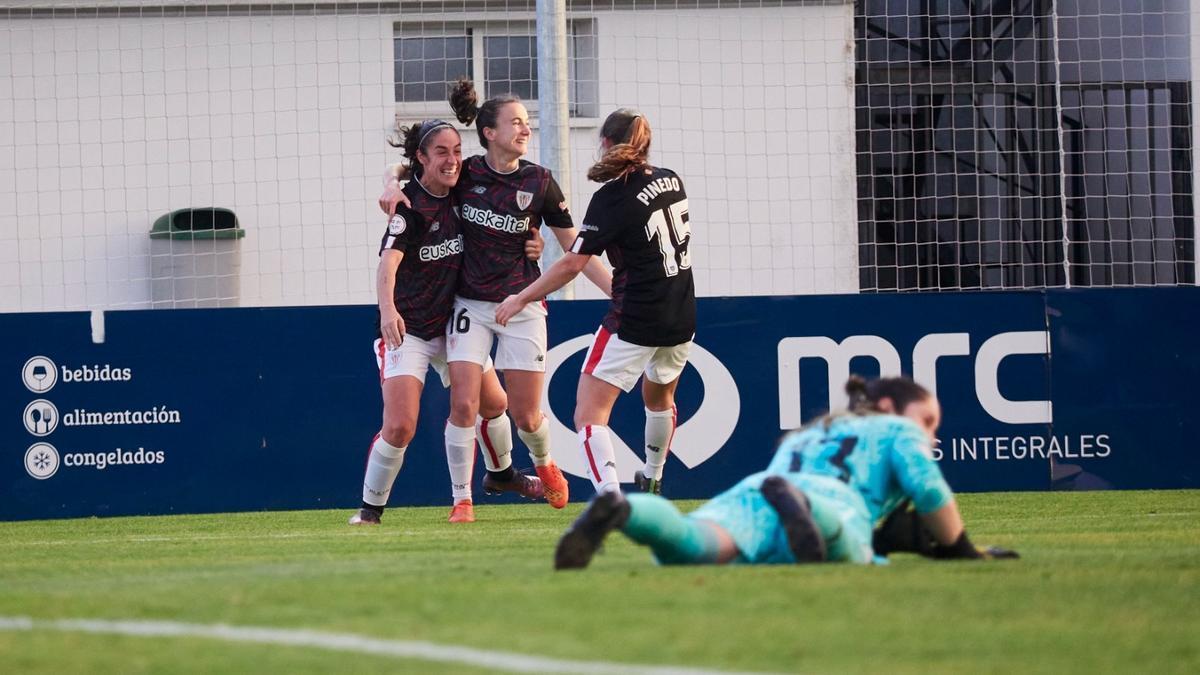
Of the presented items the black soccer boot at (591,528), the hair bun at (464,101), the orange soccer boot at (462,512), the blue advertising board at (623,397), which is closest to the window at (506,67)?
the blue advertising board at (623,397)

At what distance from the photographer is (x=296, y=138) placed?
15242 mm

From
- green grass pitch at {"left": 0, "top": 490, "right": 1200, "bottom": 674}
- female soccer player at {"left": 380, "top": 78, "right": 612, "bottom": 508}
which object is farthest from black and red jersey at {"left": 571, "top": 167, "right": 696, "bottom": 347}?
green grass pitch at {"left": 0, "top": 490, "right": 1200, "bottom": 674}

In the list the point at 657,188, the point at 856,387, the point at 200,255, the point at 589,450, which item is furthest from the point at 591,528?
the point at 200,255

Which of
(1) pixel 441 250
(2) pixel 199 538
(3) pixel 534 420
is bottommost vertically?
(2) pixel 199 538

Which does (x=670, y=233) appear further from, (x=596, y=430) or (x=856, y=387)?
(x=856, y=387)

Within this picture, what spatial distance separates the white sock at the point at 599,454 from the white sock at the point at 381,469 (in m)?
0.98

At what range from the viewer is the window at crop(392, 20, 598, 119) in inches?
607

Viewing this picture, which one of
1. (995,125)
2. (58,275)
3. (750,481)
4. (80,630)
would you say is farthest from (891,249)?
(80,630)

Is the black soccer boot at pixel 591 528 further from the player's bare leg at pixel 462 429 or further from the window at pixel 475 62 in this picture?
the window at pixel 475 62

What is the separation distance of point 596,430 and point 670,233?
1009 millimetres

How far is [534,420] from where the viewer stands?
8.80 m

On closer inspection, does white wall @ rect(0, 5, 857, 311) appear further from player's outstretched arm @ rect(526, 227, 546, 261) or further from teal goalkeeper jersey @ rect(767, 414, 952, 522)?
teal goalkeeper jersey @ rect(767, 414, 952, 522)

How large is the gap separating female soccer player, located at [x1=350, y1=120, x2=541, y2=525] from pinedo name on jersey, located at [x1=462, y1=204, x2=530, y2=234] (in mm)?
74

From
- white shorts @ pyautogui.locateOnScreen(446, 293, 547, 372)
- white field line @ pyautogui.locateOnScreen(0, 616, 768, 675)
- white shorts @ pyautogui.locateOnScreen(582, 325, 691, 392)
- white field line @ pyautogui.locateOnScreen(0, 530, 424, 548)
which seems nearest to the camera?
white field line @ pyautogui.locateOnScreen(0, 616, 768, 675)
